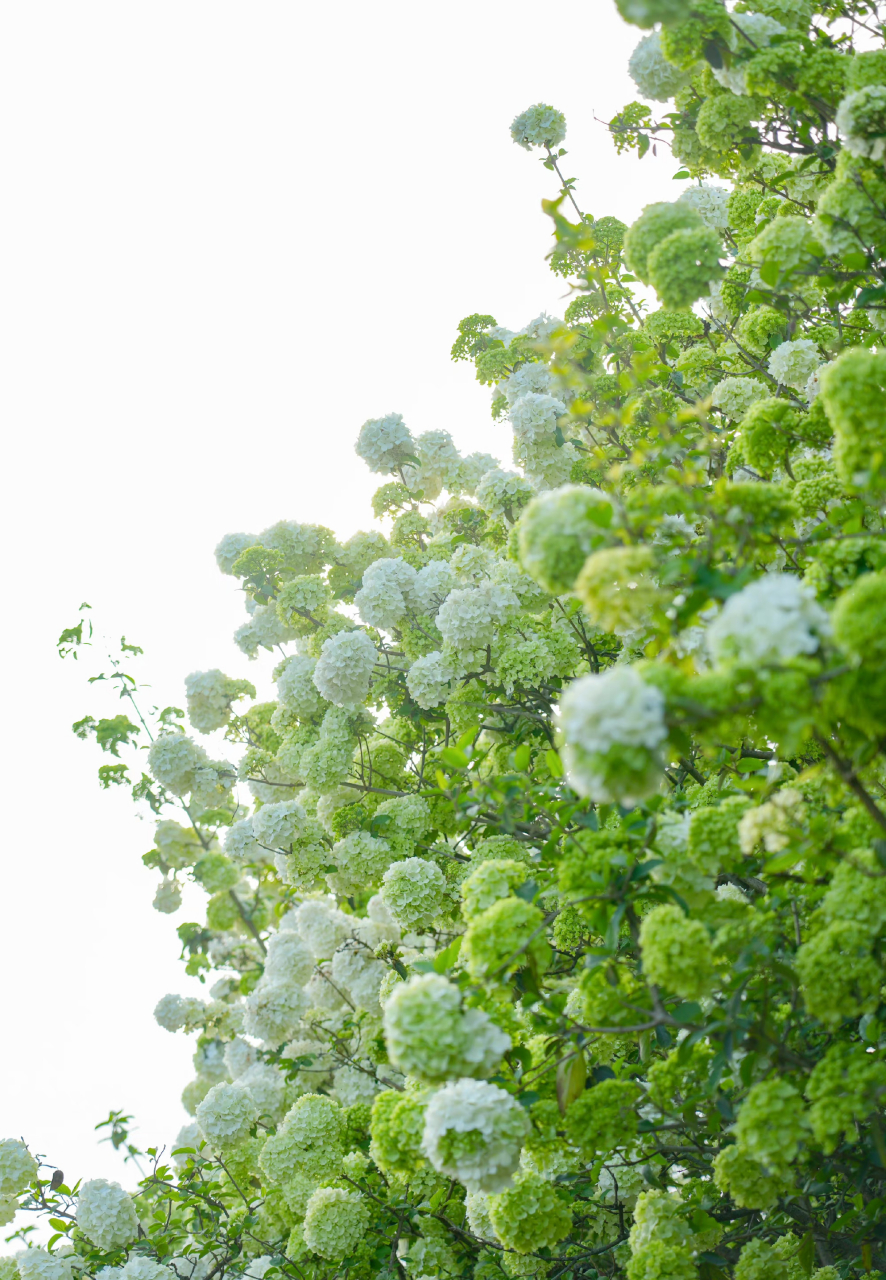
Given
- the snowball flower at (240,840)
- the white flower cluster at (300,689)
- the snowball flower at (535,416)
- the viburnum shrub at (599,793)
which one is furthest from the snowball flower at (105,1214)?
the snowball flower at (535,416)

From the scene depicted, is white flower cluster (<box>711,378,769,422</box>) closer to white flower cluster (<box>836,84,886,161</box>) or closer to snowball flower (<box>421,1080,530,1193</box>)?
white flower cluster (<box>836,84,886,161</box>)

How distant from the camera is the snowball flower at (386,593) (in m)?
5.30

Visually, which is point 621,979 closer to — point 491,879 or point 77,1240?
point 491,879

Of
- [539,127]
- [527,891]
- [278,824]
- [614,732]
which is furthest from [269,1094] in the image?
[539,127]

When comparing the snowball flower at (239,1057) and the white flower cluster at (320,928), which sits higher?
the white flower cluster at (320,928)

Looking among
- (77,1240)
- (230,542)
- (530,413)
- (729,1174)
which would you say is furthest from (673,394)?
(77,1240)

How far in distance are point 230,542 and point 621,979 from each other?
4.53 m

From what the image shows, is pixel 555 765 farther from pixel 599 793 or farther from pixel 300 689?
pixel 300 689

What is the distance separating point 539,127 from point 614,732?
4643 mm

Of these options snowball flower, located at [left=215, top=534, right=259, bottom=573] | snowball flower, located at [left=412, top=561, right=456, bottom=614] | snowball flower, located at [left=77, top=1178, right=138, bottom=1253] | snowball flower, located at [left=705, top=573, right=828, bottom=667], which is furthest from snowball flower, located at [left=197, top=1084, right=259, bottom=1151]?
snowball flower, located at [left=705, top=573, right=828, bottom=667]

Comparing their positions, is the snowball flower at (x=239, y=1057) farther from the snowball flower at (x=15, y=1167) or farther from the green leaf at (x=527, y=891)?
the green leaf at (x=527, y=891)

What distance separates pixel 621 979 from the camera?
293 centimetres

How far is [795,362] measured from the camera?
171 inches

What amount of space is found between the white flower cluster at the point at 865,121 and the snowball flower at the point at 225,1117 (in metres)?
5.69
